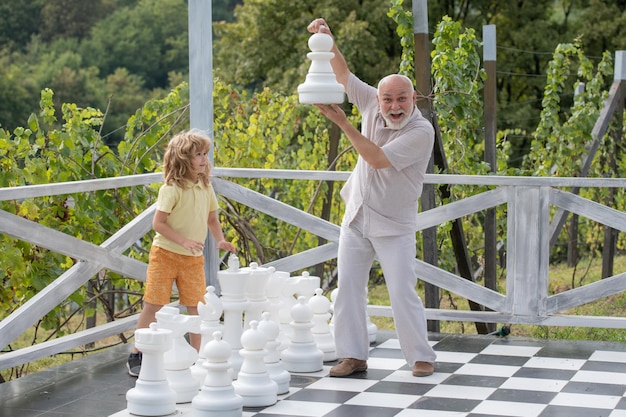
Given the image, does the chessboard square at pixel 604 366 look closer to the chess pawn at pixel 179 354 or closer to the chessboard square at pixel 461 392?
the chessboard square at pixel 461 392

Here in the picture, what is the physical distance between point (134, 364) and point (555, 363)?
82.0 inches

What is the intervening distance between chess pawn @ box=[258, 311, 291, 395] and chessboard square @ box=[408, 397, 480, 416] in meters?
0.61

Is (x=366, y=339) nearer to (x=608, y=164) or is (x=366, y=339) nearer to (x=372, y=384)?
(x=372, y=384)

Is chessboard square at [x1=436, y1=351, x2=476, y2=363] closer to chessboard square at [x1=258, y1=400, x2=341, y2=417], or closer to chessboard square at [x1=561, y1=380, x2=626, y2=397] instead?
chessboard square at [x1=561, y1=380, x2=626, y2=397]

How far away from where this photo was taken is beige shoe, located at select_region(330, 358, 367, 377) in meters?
5.21

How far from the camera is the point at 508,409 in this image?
4.58 metres

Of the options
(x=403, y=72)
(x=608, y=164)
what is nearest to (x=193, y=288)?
(x=403, y=72)

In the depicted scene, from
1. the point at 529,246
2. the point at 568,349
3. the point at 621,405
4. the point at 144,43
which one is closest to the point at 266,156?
the point at 529,246

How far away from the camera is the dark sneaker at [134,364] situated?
207 inches

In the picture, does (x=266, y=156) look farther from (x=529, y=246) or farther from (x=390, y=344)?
(x=529, y=246)

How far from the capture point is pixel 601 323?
233 inches

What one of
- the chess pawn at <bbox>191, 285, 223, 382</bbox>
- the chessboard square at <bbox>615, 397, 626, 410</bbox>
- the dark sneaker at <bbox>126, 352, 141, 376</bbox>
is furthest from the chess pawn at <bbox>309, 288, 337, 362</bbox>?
the chessboard square at <bbox>615, 397, 626, 410</bbox>

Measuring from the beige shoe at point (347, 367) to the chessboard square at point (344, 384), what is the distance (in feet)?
0.17

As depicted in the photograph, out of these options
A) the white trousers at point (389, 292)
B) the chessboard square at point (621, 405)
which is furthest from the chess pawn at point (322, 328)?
the chessboard square at point (621, 405)
